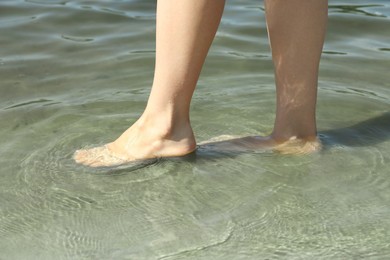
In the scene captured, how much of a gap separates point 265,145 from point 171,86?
0.36 meters

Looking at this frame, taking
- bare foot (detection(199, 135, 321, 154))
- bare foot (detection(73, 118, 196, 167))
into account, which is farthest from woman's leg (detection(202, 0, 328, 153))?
bare foot (detection(73, 118, 196, 167))

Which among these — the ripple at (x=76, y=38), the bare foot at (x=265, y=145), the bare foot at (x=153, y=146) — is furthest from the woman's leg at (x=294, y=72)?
the ripple at (x=76, y=38)

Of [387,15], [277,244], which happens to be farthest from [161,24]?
[387,15]

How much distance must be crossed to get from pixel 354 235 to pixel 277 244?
19 cm

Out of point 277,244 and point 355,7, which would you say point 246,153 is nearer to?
point 277,244

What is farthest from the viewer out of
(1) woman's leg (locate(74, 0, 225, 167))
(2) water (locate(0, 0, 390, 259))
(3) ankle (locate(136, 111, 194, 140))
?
(3) ankle (locate(136, 111, 194, 140))

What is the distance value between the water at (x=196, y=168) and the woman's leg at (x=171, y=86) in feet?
0.23

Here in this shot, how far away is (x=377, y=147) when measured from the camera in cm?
233

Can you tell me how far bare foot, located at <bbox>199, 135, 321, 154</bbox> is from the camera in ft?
7.48

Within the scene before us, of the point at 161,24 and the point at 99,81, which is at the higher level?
the point at 161,24

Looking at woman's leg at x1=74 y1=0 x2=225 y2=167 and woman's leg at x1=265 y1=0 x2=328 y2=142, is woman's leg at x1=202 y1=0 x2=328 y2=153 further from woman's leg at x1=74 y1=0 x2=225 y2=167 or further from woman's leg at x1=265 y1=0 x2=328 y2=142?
woman's leg at x1=74 y1=0 x2=225 y2=167

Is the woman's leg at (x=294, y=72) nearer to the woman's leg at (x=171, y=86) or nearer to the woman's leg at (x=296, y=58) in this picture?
the woman's leg at (x=296, y=58)

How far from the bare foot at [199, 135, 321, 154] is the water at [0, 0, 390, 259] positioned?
0.04m

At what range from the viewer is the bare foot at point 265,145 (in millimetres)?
2281
